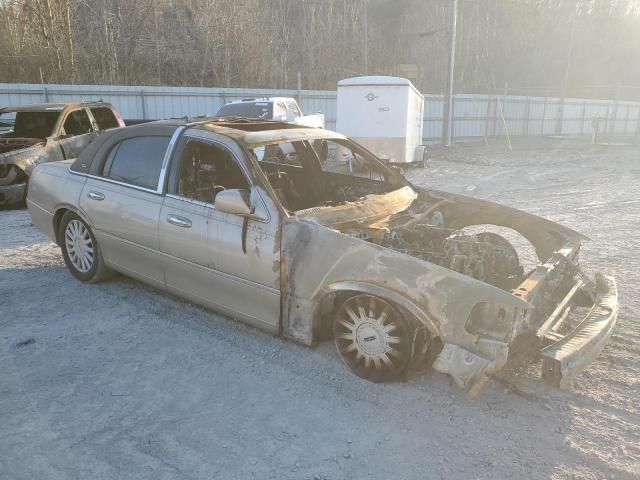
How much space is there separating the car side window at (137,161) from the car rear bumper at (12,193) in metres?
4.91

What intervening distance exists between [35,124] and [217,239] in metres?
7.49

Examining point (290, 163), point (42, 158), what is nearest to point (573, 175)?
point (290, 163)

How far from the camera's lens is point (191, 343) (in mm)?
4145

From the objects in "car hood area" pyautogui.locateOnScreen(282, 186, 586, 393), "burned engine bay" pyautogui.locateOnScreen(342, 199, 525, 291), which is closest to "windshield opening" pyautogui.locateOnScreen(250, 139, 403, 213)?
"car hood area" pyautogui.locateOnScreen(282, 186, 586, 393)

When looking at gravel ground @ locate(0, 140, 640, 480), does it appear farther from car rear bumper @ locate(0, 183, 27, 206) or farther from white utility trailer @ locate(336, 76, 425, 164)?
white utility trailer @ locate(336, 76, 425, 164)

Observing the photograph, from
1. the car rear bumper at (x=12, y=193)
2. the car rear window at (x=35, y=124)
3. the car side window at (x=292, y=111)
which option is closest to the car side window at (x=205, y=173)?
the car rear bumper at (x=12, y=193)

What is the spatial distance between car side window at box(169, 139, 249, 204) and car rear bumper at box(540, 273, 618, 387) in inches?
99.6

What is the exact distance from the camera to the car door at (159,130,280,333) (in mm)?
3779

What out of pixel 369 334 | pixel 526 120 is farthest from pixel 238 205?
pixel 526 120

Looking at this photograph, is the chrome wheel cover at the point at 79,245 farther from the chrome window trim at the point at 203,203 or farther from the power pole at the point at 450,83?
the power pole at the point at 450,83

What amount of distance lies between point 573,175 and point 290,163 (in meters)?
11.4

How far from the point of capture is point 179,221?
4207 mm

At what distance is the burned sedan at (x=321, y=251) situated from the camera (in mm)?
3229

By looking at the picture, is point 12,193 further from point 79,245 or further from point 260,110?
point 260,110
